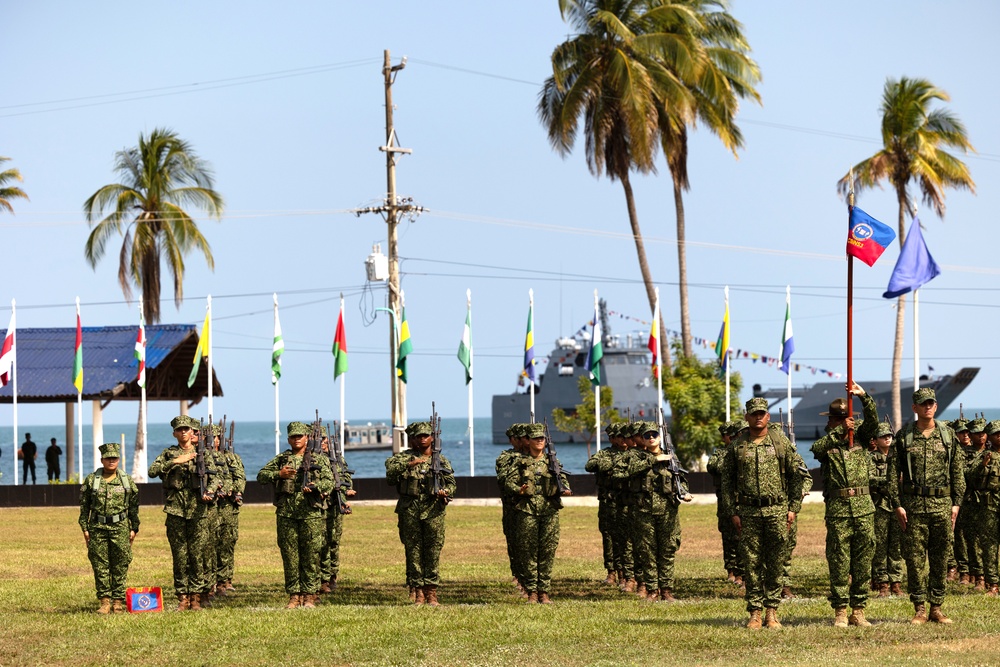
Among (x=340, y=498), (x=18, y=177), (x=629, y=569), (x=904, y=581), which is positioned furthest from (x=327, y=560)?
(x=18, y=177)

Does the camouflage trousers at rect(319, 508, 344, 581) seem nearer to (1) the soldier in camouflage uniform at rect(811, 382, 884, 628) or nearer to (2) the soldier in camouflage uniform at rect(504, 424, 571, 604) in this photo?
(2) the soldier in camouflage uniform at rect(504, 424, 571, 604)

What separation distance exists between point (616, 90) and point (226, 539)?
27933mm

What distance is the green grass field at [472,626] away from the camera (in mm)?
11570

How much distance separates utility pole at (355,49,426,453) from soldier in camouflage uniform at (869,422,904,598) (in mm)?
20463

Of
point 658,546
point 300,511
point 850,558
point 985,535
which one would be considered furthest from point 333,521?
point 985,535

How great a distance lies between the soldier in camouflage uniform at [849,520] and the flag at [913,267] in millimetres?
4763

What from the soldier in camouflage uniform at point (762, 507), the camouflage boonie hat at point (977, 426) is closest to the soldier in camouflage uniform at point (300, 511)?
the soldier in camouflage uniform at point (762, 507)

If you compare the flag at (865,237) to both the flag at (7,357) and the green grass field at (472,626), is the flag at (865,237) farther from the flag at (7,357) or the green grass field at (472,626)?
the flag at (7,357)

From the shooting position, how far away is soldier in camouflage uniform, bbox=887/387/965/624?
12930 millimetres

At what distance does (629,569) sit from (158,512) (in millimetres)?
16931

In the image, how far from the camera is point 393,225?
36.6m

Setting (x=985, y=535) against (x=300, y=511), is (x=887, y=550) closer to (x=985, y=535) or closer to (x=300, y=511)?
(x=985, y=535)

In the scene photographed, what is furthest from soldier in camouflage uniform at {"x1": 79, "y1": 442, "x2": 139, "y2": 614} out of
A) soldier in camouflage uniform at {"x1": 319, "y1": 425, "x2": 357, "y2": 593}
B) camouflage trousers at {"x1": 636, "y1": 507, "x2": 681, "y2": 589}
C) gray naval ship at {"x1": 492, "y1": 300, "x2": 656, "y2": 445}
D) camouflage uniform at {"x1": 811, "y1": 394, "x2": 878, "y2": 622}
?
gray naval ship at {"x1": 492, "y1": 300, "x2": 656, "y2": 445}

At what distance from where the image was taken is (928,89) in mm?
44438
